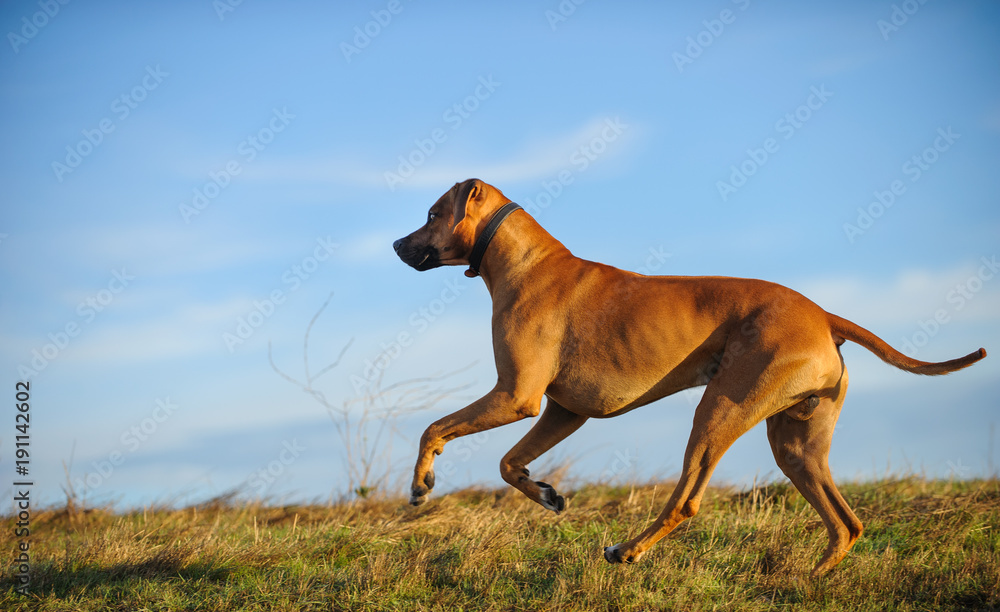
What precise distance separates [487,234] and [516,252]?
0.81 ft

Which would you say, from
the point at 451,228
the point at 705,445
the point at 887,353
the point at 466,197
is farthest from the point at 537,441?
the point at 887,353

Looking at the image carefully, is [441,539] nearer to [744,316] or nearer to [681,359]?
[681,359]

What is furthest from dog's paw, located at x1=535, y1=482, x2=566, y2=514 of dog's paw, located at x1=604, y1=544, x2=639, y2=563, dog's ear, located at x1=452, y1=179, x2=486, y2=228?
→ dog's ear, located at x1=452, y1=179, x2=486, y2=228

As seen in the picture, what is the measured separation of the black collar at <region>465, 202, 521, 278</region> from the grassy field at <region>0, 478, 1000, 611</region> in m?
1.98

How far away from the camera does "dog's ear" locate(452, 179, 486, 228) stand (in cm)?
589

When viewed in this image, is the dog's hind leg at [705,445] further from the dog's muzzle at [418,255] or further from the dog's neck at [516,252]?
the dog's muzzle at [418,255]

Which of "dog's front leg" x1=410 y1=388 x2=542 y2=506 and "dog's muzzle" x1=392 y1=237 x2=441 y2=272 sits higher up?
"dog's muzzle" x1=392 y1=237 x2=441 y2=272

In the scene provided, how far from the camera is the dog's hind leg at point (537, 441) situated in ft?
18.4

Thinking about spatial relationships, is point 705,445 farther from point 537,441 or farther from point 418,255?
point 418,255

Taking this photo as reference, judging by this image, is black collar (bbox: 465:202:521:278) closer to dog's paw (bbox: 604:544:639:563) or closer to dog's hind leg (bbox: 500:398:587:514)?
dog's hind leg (bbox: 500:398:587:514)

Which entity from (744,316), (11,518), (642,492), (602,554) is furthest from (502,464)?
(11,518)

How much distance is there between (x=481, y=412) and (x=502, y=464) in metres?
0.56

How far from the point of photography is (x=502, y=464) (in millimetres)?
5660

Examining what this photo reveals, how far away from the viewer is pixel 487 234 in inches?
234
